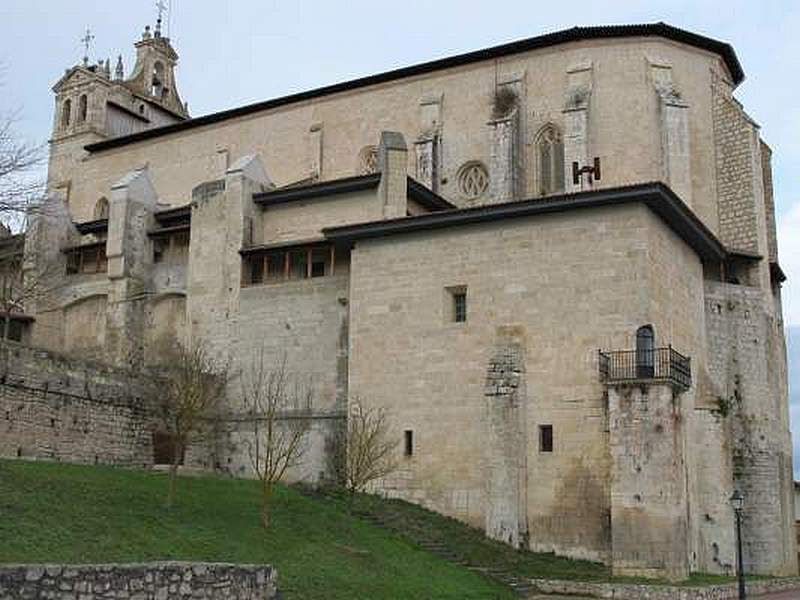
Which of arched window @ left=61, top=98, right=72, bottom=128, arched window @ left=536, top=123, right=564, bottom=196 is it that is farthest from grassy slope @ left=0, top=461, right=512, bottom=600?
arched window @ left=61, top=98, right=72, bottom=128

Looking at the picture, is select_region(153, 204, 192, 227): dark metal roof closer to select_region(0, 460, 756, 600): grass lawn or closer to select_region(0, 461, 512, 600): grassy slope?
select_region(0, 460, 756, 600): grass lawn

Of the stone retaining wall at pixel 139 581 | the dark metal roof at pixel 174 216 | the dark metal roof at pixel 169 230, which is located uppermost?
the dark metal roof at pixel 174 216

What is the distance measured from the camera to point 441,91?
4128cm

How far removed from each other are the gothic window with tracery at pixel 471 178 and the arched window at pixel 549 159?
2.33 metres

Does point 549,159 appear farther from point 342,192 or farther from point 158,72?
point 158,72

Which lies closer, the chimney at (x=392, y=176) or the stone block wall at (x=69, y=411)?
the stone block wall at (x=69, y=411)

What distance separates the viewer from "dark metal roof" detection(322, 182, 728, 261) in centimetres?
2716

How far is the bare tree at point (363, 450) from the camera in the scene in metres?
25.3

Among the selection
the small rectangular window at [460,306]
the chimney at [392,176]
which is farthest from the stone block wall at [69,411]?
the small rectangular window at [460,306]

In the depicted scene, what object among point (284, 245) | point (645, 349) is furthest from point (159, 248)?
point (645, 349)

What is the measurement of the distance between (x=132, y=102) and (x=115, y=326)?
2401 cm

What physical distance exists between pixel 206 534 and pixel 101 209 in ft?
117

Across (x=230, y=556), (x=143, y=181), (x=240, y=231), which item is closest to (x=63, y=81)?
(x=143, y=181)

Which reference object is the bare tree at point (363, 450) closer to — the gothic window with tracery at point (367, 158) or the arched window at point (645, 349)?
the arched window at point (645, 349)
